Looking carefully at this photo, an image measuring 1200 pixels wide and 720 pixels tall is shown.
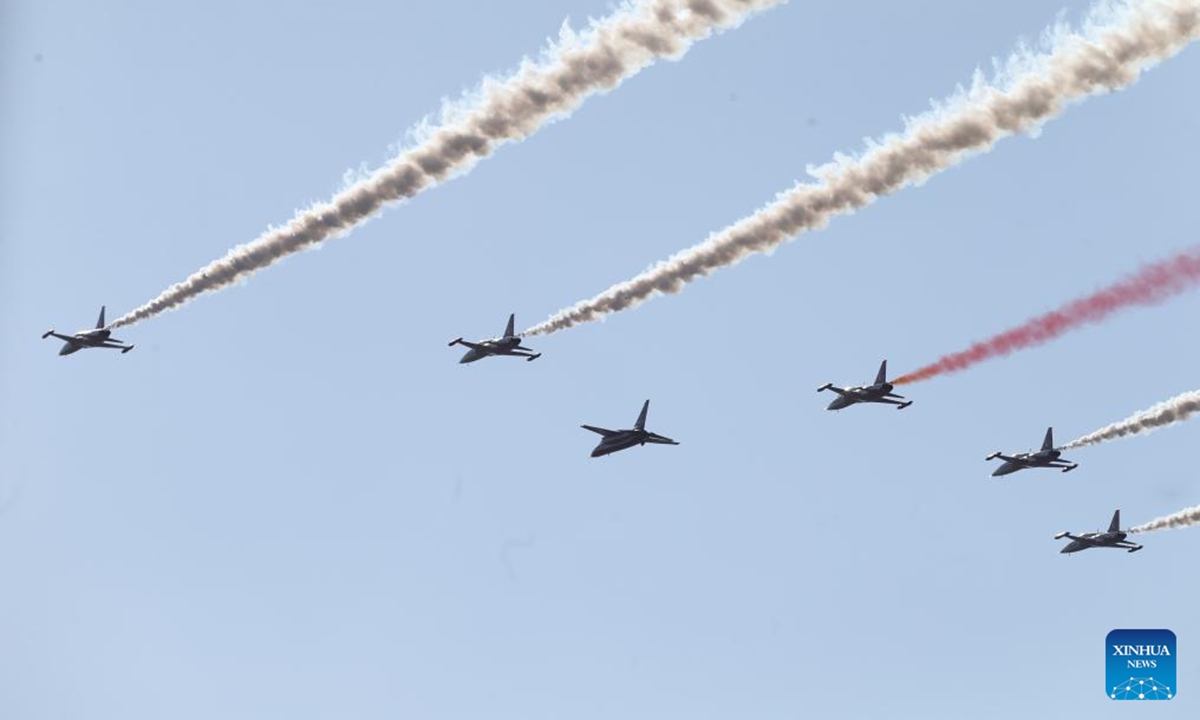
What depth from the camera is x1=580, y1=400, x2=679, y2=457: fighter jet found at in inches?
3327

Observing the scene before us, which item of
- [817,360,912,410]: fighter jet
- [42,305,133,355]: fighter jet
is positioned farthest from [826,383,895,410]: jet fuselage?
[42,305,133,355]: fighter jet

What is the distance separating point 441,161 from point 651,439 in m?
13.4

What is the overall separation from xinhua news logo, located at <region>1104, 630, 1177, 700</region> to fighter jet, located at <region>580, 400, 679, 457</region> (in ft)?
57.2

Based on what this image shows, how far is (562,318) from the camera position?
81750 mm

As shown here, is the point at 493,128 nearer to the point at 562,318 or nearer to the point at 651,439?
the point at 562,318

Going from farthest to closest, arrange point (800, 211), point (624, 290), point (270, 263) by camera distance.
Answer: point (270, 263) → point (624, 290) → point (800, 211)

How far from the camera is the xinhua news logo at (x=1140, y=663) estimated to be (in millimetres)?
78062

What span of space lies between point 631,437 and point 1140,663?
20.0 m

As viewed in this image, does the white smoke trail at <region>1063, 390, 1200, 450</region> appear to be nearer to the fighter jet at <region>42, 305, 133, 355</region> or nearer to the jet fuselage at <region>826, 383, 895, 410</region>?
the jet fuselage at <region>826, 383, 895, 410</region>

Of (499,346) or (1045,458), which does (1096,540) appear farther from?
(499,346)

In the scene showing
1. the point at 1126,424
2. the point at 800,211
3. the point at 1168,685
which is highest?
the point at 800,211

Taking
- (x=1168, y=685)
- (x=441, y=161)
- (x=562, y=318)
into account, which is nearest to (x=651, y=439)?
(x=562, y=318)

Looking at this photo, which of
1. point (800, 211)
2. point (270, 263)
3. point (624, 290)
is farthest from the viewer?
point (270, 263)

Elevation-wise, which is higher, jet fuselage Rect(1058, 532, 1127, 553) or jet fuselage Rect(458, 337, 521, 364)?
jet fuselage Rect(458, 337, 521, 364)
